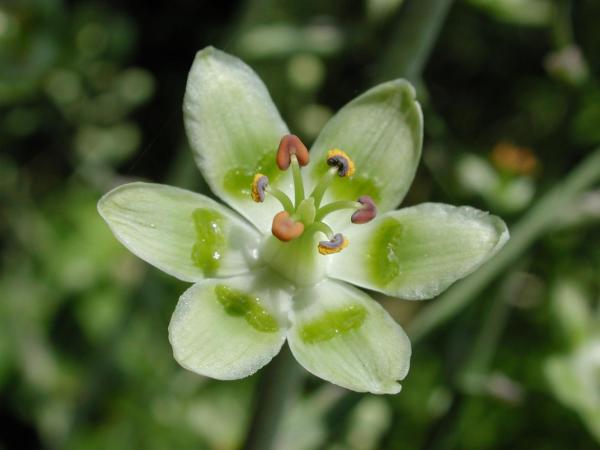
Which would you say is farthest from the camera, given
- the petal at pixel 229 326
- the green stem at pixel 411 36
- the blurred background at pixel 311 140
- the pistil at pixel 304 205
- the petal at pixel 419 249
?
the blurred background at pixel 311 140

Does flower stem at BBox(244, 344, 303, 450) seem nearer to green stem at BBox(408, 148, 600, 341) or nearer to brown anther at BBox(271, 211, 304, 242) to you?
brown anther at BBox(271, 211, 304, 242)

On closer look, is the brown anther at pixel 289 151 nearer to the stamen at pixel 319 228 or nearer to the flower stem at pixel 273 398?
the stamen at pixel 319 228

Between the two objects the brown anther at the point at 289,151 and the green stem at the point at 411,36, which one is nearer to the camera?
the brown anther at the point at 289,151

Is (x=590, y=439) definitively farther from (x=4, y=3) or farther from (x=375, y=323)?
(x=4, y=3)

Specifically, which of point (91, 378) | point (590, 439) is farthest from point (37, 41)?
point (590, 439)

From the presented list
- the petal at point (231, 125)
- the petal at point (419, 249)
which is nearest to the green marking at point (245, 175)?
the petal at point (231, 125)
